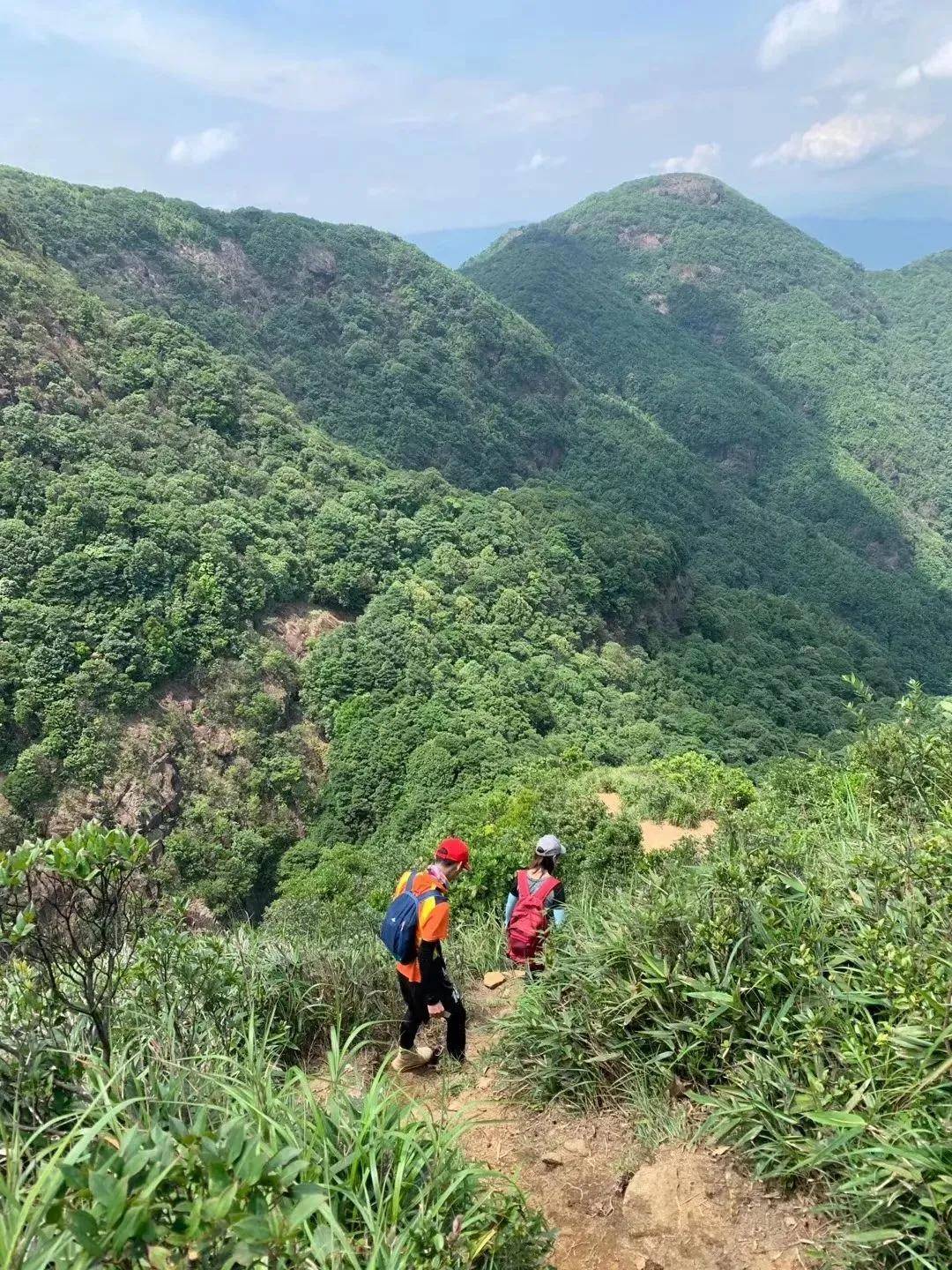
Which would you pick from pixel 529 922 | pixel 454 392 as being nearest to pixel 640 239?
pixel 454 392

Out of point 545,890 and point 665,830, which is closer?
point 545,890

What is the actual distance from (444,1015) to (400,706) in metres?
23.4

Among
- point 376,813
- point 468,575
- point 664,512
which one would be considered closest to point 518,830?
point 376,813

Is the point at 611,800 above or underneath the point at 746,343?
underneath

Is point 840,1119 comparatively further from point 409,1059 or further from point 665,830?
point 665,830

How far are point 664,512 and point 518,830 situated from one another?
55702mm

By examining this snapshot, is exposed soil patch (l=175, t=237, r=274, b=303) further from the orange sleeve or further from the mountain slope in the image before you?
the orange sleeve

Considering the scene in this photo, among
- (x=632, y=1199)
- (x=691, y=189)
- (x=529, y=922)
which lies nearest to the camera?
(x=632, y=1199)

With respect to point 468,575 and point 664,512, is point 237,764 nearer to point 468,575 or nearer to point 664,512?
point 468,575

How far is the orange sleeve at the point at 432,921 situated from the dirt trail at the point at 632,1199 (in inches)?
31.6

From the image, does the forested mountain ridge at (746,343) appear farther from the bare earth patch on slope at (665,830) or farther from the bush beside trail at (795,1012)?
the bush beside trail at (795,1012)

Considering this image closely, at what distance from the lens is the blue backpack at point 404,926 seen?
4.08 meters

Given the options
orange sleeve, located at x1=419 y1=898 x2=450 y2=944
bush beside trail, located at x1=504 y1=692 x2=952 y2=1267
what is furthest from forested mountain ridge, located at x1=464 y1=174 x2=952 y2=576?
orange sleeve, located at x1=419 y1=898 x2=450 y2=944

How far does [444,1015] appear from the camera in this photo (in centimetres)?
428
